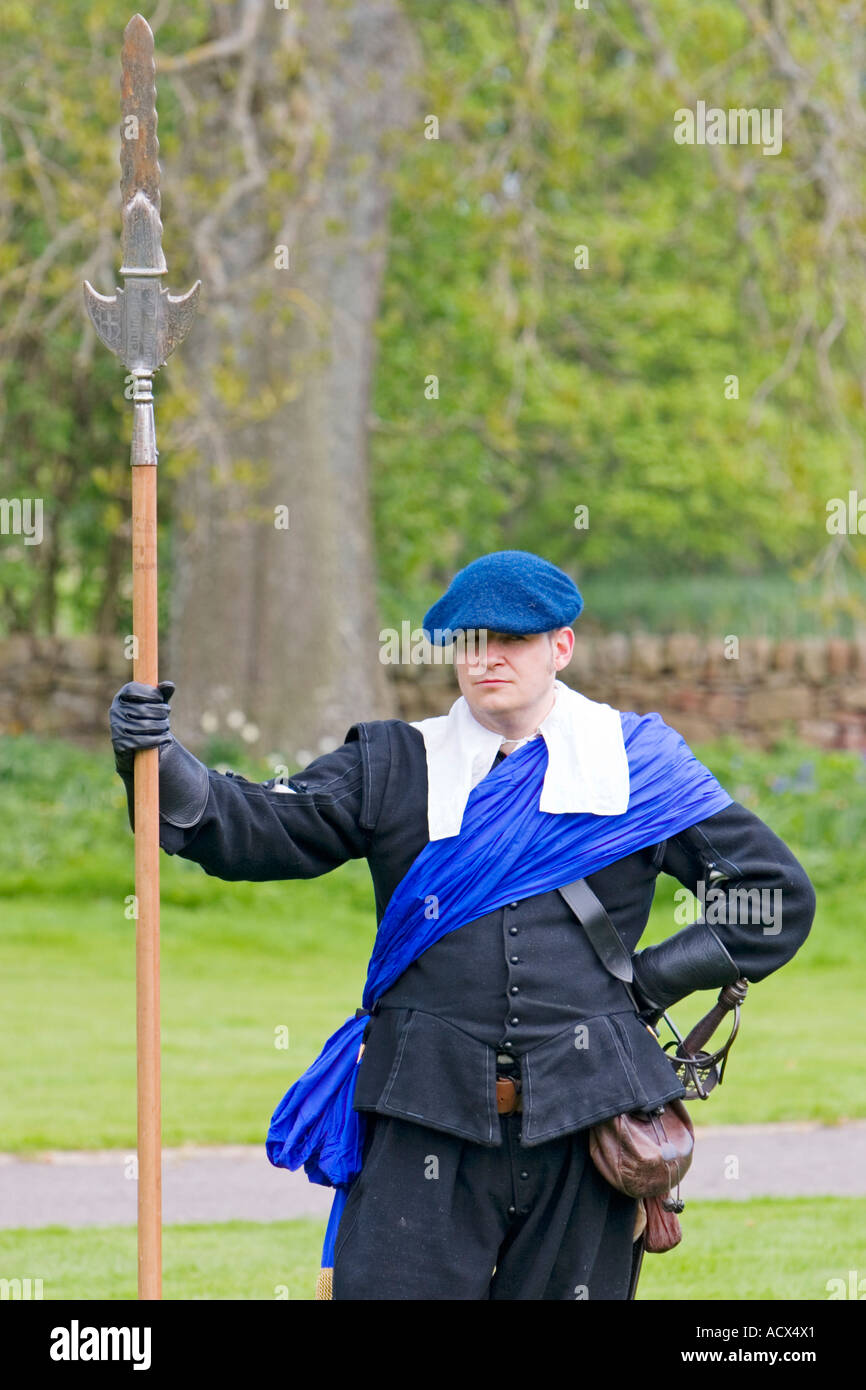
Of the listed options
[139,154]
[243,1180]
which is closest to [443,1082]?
[139,154]

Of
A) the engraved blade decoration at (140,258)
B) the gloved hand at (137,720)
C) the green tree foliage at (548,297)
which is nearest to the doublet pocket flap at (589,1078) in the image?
the gloved hand at (137,720)

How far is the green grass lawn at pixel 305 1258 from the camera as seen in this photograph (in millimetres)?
5195

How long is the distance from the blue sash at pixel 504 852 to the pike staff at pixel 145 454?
0.34 metres

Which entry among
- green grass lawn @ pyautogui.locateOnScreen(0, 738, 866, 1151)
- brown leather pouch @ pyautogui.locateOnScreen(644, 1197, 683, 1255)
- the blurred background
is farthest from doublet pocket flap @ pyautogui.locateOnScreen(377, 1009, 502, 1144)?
green grass lawn @ pyautogui.locateOnScreen(0, 738, 866, 1151)

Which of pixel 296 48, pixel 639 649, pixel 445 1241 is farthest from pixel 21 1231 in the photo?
pixel 639 649

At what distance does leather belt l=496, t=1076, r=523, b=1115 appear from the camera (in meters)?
3.45

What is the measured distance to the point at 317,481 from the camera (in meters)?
12.3

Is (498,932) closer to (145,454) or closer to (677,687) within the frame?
(145,454)

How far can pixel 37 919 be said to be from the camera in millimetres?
10133

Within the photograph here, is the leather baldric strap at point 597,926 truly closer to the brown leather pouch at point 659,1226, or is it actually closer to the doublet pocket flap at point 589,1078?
the doublet pocket flap at point 589,1078

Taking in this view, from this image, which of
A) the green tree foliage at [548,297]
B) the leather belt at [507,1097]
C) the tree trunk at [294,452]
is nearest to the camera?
the leather belt at [507,1097]

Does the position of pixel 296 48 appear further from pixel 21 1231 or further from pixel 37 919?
pixel 21 1231

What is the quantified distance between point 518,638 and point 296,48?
747 cm

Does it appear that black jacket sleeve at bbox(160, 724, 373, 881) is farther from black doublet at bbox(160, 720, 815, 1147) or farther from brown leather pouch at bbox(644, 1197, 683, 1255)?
brown leather pouch at bbox(644, 1197, 683, 1255)
